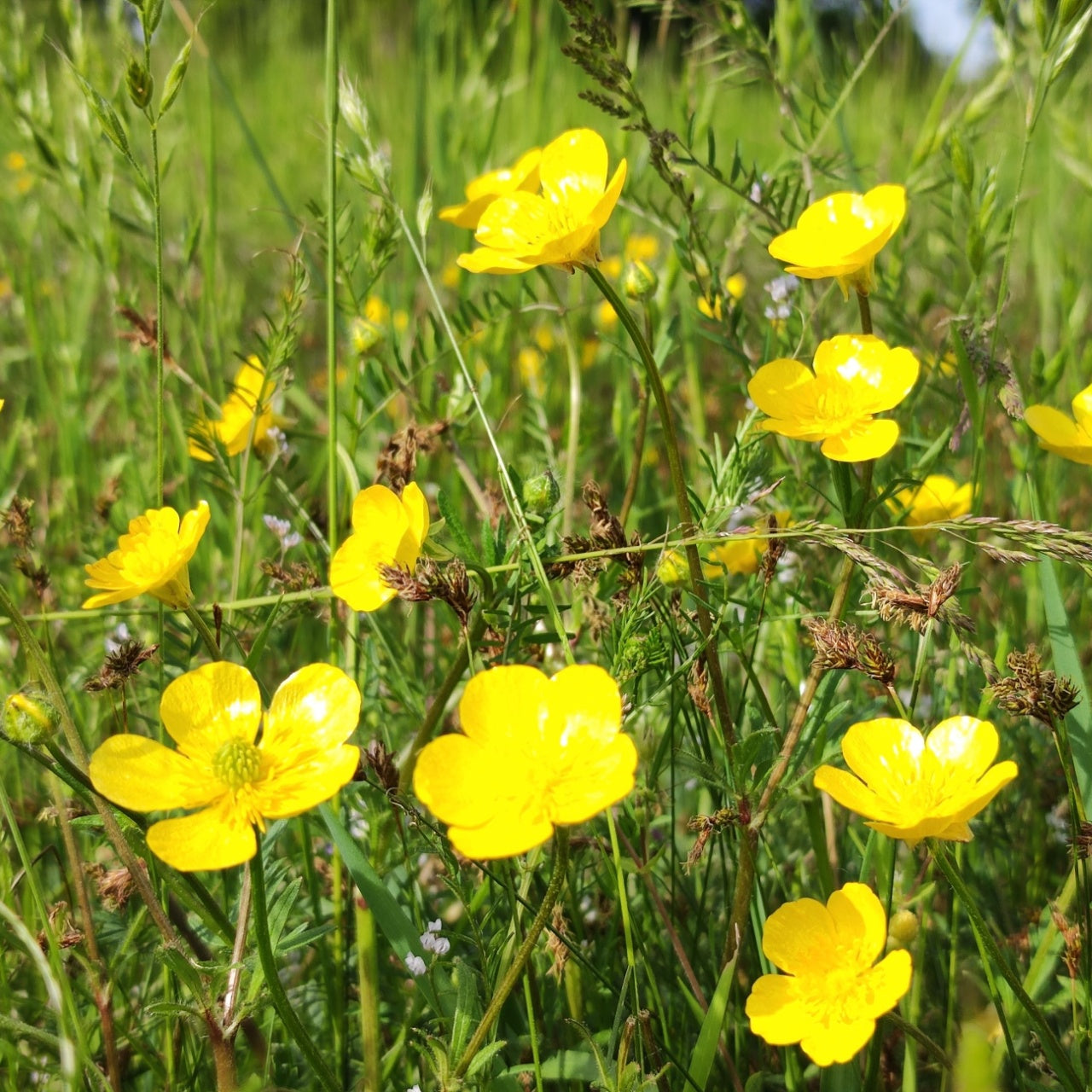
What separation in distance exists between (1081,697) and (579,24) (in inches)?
32.2

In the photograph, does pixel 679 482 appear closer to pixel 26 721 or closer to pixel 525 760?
pixel 525 760

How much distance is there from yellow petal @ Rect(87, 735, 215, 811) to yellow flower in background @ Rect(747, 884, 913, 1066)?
0.46 meters

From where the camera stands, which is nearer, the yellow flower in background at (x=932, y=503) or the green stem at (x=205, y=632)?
the green stem at (x=205, y=632)

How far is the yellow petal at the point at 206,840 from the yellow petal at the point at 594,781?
22cm

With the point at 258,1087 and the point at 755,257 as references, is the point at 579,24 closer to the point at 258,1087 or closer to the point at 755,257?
the point at 258,1087

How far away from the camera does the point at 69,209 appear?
3.91m

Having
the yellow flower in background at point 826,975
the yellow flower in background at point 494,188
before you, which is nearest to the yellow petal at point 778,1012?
the yellow flower in background at point 826,975

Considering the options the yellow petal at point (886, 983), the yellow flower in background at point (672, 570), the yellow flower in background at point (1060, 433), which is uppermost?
the yellow flower in background at point (1060, 433)

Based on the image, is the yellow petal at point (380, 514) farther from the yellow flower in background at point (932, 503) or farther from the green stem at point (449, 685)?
A: the yellow flower in background at point (932, 503)

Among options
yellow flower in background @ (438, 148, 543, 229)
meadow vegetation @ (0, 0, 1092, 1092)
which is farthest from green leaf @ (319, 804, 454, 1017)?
yellow flower in background @ (438, 148, 543, 229)

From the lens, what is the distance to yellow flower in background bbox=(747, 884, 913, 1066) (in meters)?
0.82

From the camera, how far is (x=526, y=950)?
81 cm

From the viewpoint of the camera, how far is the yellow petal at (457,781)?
77 centimetres

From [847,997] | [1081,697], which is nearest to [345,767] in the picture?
[847,997]
